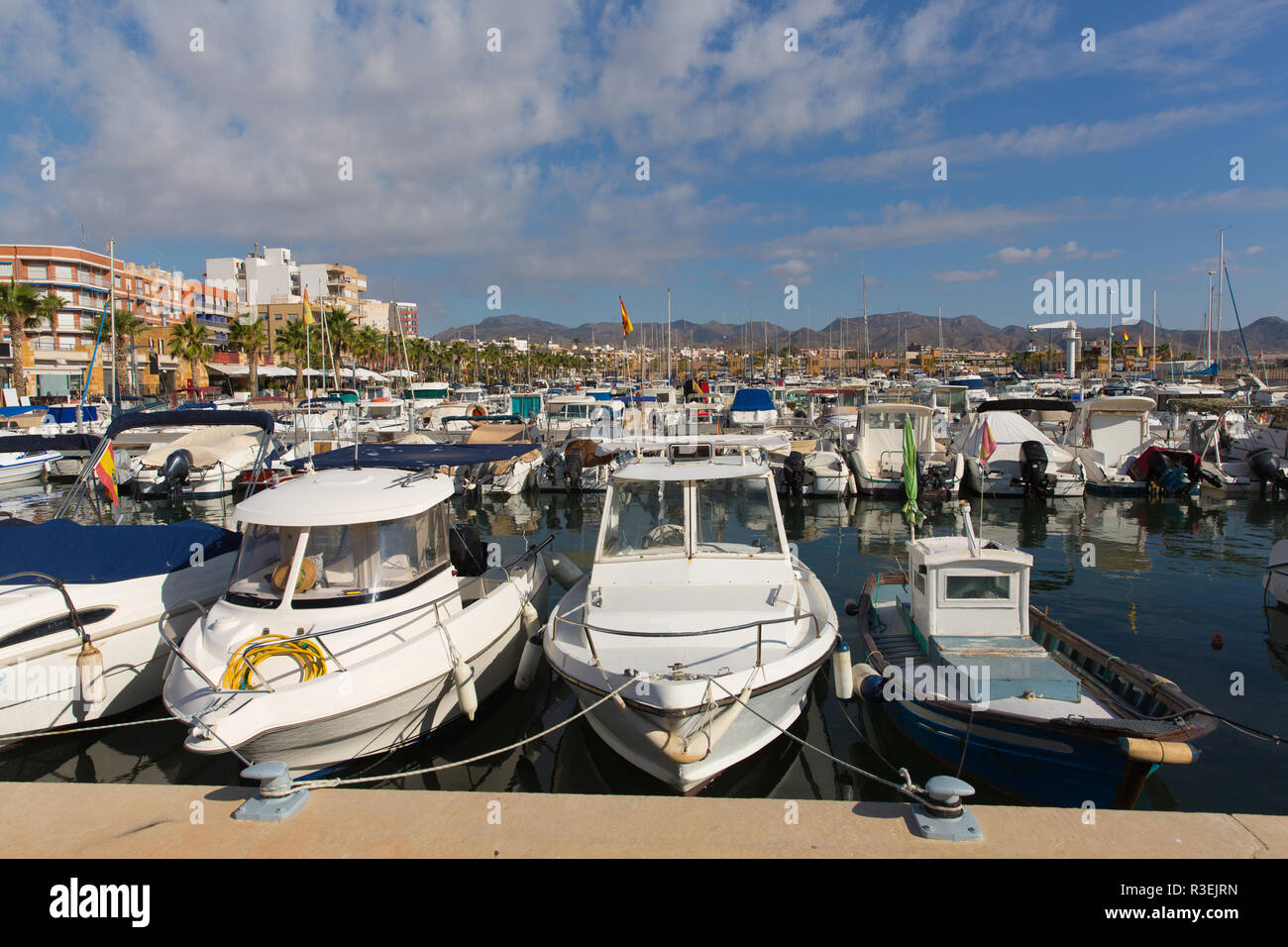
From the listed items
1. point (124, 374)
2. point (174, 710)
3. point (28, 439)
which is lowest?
point (174, 710)

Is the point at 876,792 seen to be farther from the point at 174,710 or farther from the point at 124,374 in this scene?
the point at 124,374

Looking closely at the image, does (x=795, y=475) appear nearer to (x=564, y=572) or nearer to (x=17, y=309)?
(x=564, y=572)

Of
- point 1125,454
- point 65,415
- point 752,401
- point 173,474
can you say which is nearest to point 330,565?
point 173,474

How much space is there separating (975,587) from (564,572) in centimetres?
598

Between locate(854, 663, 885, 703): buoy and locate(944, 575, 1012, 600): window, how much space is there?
1.25m

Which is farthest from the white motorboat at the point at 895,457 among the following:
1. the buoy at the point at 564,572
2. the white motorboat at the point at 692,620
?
the white motorboat at the point at 692,620

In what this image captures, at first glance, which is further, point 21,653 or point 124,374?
point 124,374

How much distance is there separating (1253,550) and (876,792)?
51.8 ft

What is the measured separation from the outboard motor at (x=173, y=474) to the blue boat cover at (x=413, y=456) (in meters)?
14.7

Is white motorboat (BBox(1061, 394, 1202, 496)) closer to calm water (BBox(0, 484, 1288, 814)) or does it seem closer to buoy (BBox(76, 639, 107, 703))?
calm water (BBox(0, 484, 1288, 814))

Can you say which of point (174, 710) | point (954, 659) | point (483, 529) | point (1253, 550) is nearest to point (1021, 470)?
point (1253, 550)

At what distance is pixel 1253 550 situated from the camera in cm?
Answer: 1806

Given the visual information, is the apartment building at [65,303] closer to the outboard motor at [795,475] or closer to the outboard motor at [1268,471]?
the outboard motor at [795,475]
